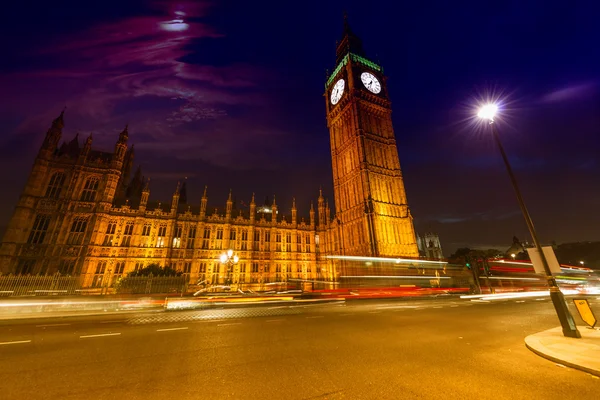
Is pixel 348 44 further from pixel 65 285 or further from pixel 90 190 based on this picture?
pixel 65 285

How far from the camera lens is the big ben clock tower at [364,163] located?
127 feet

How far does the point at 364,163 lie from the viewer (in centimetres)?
4150

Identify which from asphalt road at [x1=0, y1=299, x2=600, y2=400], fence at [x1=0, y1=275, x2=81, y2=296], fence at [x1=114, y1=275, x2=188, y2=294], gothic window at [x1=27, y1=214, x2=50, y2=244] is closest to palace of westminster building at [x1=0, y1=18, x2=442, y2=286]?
gothic window at [x1=27, y1=214, x2=50, y2=244]

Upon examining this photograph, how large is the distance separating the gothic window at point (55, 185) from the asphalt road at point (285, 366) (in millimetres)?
36356

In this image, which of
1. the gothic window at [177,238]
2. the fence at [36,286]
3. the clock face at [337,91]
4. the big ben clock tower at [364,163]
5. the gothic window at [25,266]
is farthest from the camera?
the clock face at [337,91]

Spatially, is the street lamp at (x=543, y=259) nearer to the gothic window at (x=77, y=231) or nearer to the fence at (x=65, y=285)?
the fence at (x=65, y=285)

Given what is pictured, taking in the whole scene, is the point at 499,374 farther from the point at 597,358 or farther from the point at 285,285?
the point at 285,285

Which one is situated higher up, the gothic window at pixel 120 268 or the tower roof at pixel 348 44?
the tower roof at pixel 348 44

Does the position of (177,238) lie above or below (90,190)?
below

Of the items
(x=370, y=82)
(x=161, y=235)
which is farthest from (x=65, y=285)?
(x=370, y=82)

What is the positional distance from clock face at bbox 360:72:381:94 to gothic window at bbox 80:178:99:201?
1999 inches

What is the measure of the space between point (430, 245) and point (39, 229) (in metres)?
112

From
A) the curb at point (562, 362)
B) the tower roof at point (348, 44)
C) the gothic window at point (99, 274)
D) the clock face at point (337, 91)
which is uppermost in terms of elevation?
the tower roof at point (348, 44)

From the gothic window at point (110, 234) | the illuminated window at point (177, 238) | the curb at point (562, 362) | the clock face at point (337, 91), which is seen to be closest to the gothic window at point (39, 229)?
the gothic window at point (110, 234)
